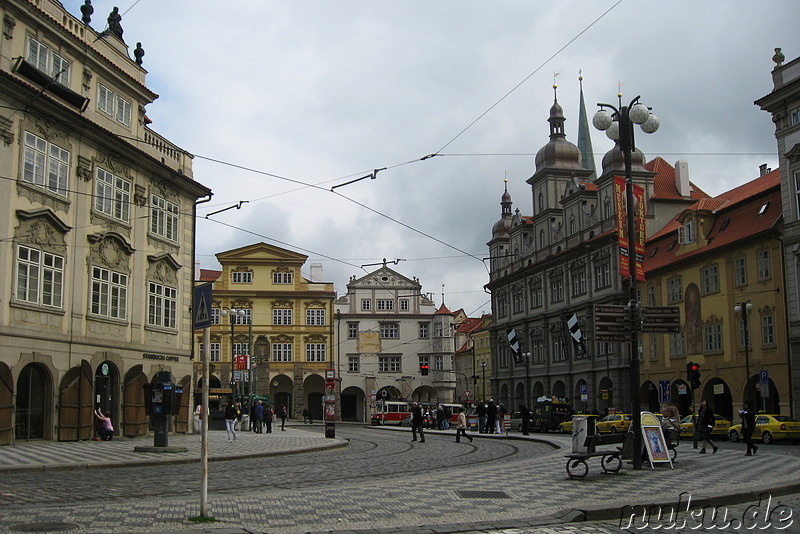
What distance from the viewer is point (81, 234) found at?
29453mm

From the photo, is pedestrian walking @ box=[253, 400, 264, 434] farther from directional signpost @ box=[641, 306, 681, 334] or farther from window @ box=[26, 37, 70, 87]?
directional signpost @ box=[641, 306, 681, 334]

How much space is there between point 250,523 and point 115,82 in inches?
1019

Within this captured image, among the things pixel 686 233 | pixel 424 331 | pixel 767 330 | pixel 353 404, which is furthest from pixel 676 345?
pixel 353 404

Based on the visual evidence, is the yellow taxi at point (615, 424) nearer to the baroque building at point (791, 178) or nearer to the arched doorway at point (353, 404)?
the baroque building at point (791, 178)

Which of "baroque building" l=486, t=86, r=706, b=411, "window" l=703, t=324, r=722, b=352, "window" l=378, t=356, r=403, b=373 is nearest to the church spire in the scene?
"baroque building" l=486, t=86, r=706, b=411

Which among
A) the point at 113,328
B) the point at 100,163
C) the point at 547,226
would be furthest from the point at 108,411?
the point at 547,226

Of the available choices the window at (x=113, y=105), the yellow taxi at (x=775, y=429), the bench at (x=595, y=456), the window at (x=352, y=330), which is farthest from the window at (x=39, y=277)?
the window at (x=352, y=330)

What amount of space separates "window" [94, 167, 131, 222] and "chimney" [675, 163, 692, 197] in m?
43.6

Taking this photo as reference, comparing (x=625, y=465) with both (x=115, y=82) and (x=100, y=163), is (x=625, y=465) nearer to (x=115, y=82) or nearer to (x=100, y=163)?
(x=100, y=163)

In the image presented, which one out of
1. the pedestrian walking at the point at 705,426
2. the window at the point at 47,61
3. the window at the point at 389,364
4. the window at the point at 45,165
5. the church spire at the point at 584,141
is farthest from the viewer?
the church spire at the point at 584,141

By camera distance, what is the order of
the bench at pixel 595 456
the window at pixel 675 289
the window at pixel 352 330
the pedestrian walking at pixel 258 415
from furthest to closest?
the window at pixel 352 330
the window at pixel 675 289
the pedestrian walking at pixel 258 415
the bench at pixel 595 456

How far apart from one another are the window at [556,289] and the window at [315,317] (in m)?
22.1

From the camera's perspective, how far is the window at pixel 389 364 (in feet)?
277

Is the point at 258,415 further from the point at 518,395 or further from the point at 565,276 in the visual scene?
the point at 518,395
